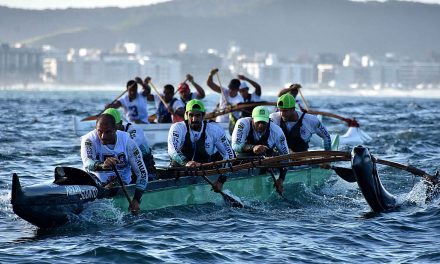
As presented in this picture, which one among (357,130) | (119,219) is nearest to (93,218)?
(119,219)

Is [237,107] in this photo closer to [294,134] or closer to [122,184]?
[294,134]

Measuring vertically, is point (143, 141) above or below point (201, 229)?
above

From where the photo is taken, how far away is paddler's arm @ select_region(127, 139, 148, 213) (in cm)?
1402

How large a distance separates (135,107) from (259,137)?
968cm

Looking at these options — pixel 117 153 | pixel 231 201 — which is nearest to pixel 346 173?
pixel 231 201

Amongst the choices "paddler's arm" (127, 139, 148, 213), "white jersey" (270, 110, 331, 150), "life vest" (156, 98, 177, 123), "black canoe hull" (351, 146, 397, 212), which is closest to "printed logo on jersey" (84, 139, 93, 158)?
"paddler's arm" (127, 139, 148, 213)

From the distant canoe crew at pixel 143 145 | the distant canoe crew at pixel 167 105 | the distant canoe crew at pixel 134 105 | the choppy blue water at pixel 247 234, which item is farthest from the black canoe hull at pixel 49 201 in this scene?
the distant canoe crew at pixel 134 105

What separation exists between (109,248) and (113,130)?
211cm

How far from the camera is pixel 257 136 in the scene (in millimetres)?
17516

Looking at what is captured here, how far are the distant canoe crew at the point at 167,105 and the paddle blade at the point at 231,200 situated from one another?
9227 millimetres

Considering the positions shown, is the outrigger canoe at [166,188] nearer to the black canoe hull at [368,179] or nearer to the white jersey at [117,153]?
the white jersey at [117,153]

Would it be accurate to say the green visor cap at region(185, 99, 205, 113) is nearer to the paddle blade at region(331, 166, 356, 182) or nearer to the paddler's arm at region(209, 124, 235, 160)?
the paddler's arm at region(209, 124, 235, 160)

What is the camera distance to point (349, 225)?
14.8 metres

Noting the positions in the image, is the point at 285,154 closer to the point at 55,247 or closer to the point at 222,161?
the point at 222,161
